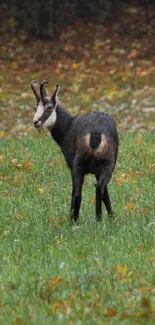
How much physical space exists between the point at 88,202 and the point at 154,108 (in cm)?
1022

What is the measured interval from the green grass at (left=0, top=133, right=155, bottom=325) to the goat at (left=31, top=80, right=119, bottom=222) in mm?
399

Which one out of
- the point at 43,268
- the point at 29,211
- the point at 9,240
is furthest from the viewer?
the point at 29,211

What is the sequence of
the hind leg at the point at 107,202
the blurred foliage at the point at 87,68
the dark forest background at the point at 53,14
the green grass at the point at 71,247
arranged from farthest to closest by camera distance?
1. the dark forest background at the point at 53,14
2. the blurred foliage at the point at 87,68
3. the hind leg at the point at 107,202
4. the green grass at the point at 71,247

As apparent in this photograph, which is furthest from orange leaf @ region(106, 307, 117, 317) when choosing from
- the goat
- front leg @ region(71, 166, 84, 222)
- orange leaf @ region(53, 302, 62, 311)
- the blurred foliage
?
the blurred foliage

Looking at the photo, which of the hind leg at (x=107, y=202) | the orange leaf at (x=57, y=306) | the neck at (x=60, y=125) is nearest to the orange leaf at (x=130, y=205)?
the hind leg at (x=107, y=202)

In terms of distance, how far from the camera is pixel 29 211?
10.0m

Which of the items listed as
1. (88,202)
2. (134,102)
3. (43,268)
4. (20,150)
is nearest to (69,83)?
(134,102)

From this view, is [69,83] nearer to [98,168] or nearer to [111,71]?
[111,71]

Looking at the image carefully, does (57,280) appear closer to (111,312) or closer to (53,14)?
(111,312)

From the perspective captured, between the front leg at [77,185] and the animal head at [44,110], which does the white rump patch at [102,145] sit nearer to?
the front leg at [77,185]

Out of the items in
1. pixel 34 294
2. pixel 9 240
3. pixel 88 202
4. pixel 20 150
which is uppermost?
pixel 34 294

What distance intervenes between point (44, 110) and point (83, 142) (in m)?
0.94

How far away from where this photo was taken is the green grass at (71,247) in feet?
17.5

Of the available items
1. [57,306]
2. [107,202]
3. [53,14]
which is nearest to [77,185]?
[107,202]
